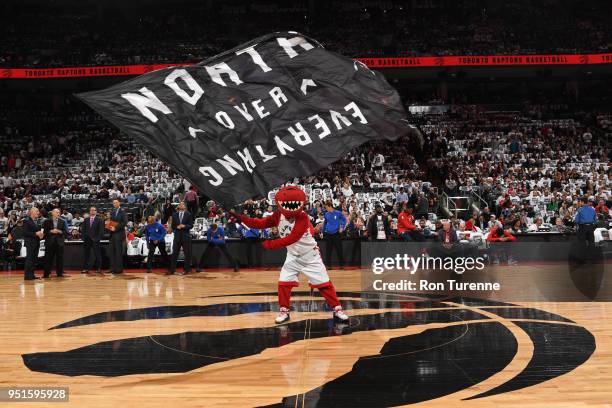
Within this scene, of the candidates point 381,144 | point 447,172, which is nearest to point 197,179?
point 447,172

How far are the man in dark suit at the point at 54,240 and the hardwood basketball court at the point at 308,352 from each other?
12.8ft

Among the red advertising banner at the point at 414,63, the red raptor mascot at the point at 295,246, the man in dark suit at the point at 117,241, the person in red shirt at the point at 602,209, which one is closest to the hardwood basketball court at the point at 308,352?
the red raptor mascot at the point at 295,246

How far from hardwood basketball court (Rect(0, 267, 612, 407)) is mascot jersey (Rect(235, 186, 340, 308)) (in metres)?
0.58

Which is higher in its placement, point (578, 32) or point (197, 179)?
point (578, 32)

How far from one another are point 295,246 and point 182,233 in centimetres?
721

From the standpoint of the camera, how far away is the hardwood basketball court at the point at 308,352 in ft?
18.1

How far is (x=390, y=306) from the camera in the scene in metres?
9.89

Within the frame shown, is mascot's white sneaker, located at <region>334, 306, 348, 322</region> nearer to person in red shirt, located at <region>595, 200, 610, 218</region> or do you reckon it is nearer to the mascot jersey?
the mascot jersey

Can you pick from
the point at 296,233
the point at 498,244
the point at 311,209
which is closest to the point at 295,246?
the point at 296,233

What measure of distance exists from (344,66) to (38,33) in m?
32.4

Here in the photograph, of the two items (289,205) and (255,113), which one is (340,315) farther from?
(255,113)

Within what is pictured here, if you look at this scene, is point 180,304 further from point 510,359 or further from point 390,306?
point 510,359

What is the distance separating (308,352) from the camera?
23.0 feet

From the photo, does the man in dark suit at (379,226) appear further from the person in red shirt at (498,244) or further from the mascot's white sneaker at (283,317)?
the mascot's white sneaker at (283,317)
